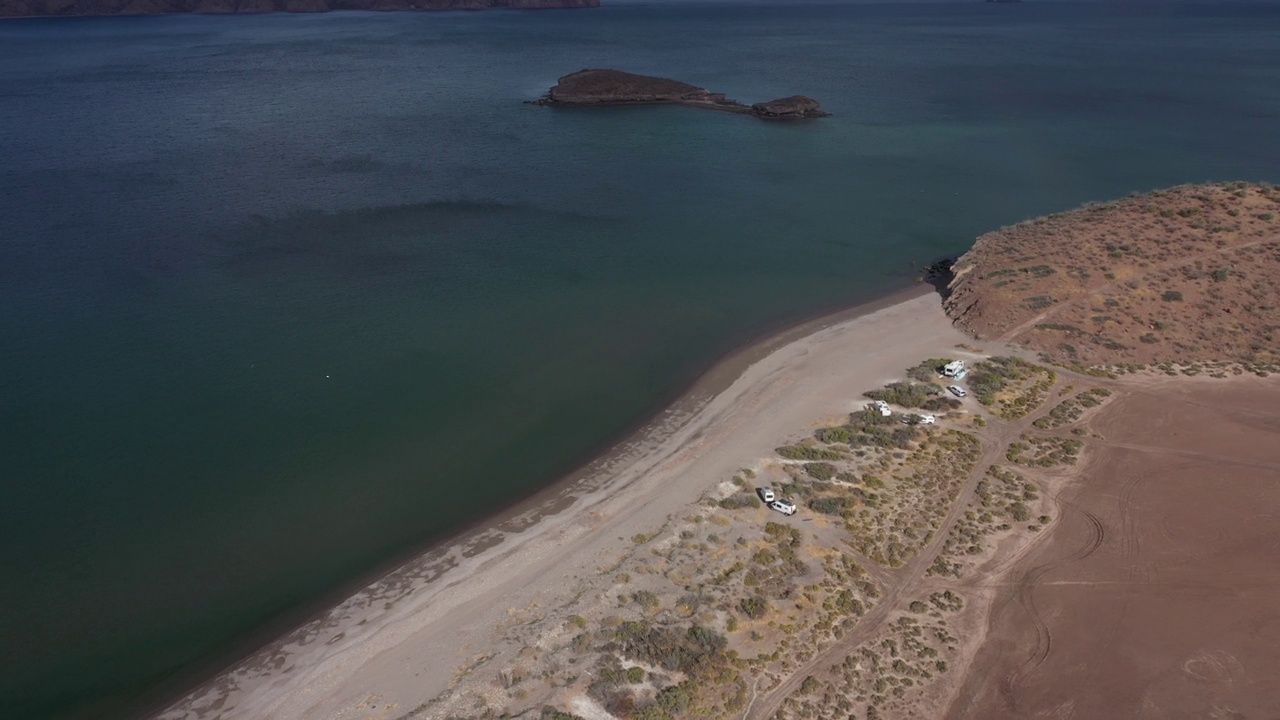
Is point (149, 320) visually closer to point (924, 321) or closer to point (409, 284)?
point (409, 284)

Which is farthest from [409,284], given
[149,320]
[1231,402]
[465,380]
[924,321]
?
[1231,402]

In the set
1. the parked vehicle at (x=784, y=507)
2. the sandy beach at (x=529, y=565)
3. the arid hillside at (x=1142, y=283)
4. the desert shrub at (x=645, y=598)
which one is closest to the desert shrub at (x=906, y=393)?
the sandy beach at (x=529, y=565)

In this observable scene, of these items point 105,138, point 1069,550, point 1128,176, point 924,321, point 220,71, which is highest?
point 220,71

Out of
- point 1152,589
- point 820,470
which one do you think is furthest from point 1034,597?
point 820,470

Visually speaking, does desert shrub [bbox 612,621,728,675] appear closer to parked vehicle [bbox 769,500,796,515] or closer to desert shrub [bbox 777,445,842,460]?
parked vehicle [bbox 769,500,796,515]

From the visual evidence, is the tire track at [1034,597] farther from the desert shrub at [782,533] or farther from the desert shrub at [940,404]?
the desert shrub at [782,533]

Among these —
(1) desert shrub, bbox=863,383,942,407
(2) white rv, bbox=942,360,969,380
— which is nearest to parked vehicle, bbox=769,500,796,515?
(1) desert shrub, bbox=863,383,942,407
